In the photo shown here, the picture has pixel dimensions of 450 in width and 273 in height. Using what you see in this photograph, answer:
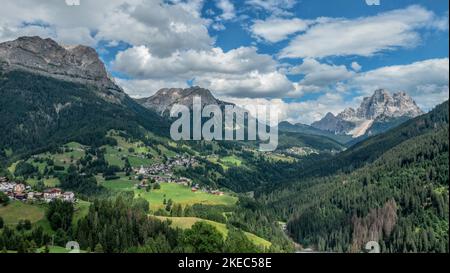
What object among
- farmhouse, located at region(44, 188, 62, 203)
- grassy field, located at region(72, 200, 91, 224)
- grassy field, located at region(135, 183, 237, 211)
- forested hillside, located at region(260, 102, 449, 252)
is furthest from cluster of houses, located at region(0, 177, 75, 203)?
forested hillside, located at region(260, 102, 449, 252)

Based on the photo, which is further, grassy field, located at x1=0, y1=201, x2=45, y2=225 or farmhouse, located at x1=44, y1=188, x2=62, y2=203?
farmhouse, located at x1=44, y1=188, x2=62, y2=203

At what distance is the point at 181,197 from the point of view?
→ 177 m

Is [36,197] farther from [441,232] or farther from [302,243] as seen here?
[441,232]

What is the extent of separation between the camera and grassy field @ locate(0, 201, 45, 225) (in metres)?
90.5

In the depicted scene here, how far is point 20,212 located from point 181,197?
86838mm

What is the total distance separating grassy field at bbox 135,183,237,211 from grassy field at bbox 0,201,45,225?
61.9m

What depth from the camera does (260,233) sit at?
128375 millimetres

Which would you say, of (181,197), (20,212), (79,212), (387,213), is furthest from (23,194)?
(387,213)

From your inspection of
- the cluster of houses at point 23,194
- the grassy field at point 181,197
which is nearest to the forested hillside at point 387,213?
the grassy field at point 181,197

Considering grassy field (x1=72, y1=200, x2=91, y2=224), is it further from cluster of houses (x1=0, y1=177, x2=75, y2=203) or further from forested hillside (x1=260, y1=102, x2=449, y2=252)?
forested hillside (x1=260, y1=102, x2=449, y2=252)

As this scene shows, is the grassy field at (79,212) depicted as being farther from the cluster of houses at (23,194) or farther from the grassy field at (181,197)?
the grassy field at (181,197)

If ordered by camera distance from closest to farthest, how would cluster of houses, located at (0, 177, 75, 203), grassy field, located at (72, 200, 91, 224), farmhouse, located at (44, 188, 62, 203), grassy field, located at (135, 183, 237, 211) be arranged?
1. grassy field, located at (72, 200, 91, 224)
2. cluster of houses, located at (0, 177, 75, 203)
3. farmhouse, located at (44, 188, 62, 203)
4. grassy field, located at (135, 183, 237, 211)
